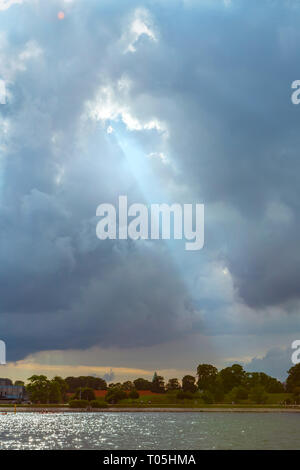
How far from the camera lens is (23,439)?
107 metres
